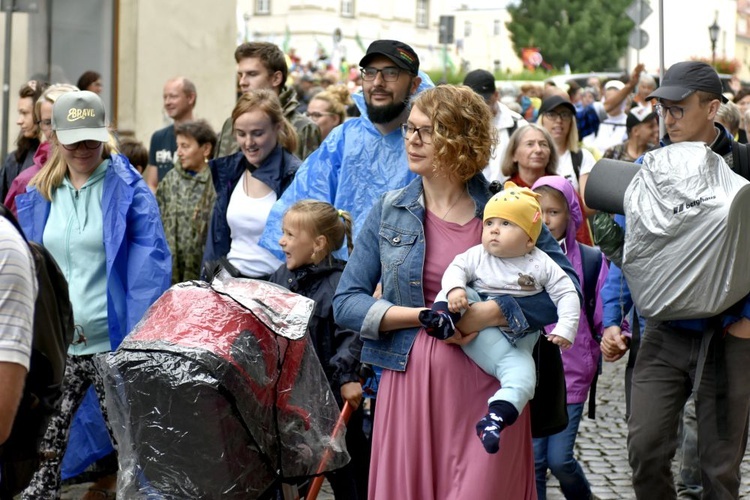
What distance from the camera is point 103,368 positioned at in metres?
4.66

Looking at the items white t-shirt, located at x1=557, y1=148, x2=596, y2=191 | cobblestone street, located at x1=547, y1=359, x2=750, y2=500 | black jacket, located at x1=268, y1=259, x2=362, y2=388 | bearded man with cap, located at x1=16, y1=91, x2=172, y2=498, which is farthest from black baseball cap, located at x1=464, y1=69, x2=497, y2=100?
black jacket, located at x1=268, y1=259, x2=362, y2=388

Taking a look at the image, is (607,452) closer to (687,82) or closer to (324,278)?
(324,278)

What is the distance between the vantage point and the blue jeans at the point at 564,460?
21.4 feet

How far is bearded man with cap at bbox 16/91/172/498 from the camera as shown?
6742mm

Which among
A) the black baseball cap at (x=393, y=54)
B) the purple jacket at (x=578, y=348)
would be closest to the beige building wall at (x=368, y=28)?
the purple jacket at (x=578, y=348)

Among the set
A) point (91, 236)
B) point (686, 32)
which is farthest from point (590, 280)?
point (686, 32)

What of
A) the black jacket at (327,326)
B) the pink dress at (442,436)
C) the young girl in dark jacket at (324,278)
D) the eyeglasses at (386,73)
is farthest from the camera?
the eyeglasses at (386,73)

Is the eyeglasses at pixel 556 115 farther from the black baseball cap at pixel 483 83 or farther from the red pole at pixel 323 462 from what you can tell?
the red pole at pixel 323 462

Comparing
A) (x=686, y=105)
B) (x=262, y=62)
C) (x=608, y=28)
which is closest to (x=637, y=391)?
(x=686, y=105)

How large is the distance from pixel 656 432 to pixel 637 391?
0.20m

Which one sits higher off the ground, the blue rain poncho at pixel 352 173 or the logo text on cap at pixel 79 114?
the logo text on cap at pixel 79 114

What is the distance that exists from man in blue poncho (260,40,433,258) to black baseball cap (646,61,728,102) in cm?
127

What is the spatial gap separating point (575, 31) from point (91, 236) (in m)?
70.7

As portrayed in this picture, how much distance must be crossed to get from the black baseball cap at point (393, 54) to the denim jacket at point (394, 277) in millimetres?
1529
